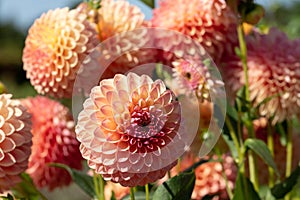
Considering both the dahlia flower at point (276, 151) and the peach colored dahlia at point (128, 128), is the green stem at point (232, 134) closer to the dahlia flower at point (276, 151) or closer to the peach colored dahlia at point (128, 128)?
the dahlia flower at point (276, 151)

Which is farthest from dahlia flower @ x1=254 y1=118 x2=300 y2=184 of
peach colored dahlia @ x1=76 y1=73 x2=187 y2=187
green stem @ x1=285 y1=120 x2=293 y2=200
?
peach colored dahlia @ x1=76 y1=73 x2=187 y2=187

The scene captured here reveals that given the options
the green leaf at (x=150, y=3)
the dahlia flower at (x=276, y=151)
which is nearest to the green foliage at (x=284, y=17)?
the dahlia flower at (x=276, y=151)

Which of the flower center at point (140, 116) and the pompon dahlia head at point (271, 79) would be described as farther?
the pompon dahlia head at point (271, 79)

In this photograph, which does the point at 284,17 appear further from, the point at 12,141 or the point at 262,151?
the point at 12,141

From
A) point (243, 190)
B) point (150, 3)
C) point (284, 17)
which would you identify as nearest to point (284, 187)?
point (243, 190)

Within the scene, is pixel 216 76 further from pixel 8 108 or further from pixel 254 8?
pixel 8 108

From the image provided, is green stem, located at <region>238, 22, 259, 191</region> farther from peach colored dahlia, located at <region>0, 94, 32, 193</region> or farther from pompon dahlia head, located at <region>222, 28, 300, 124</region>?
peach colored dahlia, located at <region>0, 94, 32, 193</region>
